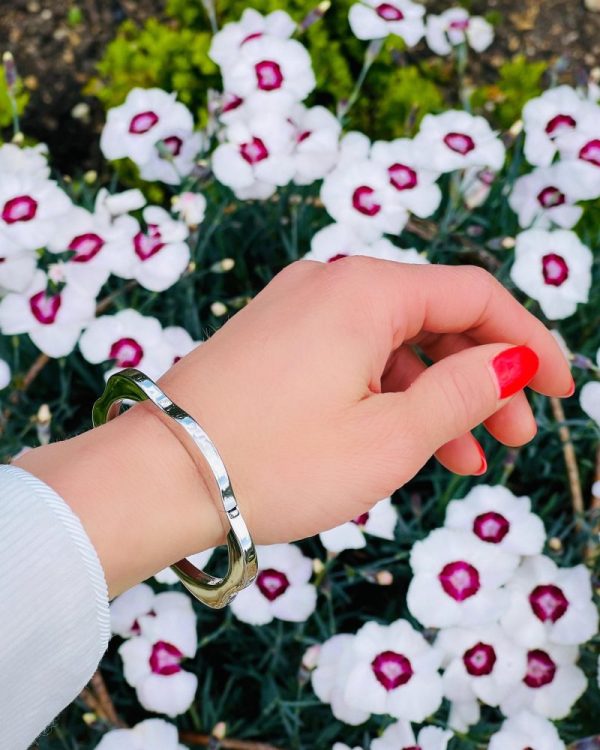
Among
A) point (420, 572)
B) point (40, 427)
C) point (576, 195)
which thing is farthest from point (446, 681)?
point (576, 195)

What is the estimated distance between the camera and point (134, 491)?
1002 mm

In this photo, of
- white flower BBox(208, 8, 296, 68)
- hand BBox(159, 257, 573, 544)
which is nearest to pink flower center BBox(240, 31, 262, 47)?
white flower BBox(208, 8, 296, 68)

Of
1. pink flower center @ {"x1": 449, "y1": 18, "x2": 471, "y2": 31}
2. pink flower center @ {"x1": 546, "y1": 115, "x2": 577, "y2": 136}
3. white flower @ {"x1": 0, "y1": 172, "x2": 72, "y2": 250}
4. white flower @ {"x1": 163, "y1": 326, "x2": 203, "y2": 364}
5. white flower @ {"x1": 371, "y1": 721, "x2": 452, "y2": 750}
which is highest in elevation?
pink flower center @ {"x1": 449, "y1": 18, "x2": 471, "y2": 31}

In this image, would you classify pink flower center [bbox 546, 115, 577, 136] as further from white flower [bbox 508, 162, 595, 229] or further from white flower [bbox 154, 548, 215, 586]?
white flower [bbox 154, 548, 215, 586]

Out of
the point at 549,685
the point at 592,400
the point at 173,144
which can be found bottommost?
the point at 549,685

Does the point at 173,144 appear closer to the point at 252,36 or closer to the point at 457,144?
the point at 252,36

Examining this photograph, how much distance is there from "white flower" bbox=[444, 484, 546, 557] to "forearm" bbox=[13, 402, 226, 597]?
546 mm

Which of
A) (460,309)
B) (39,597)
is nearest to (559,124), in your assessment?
(460,309)

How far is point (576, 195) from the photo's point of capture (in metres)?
1.67

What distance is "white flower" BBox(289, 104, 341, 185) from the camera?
1.70 m

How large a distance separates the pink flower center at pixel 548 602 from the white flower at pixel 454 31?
122cm

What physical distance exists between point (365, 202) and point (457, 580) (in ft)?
2.29

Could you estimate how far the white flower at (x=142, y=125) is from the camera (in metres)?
1.71

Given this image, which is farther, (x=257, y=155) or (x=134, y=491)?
(x=257, y=155)
